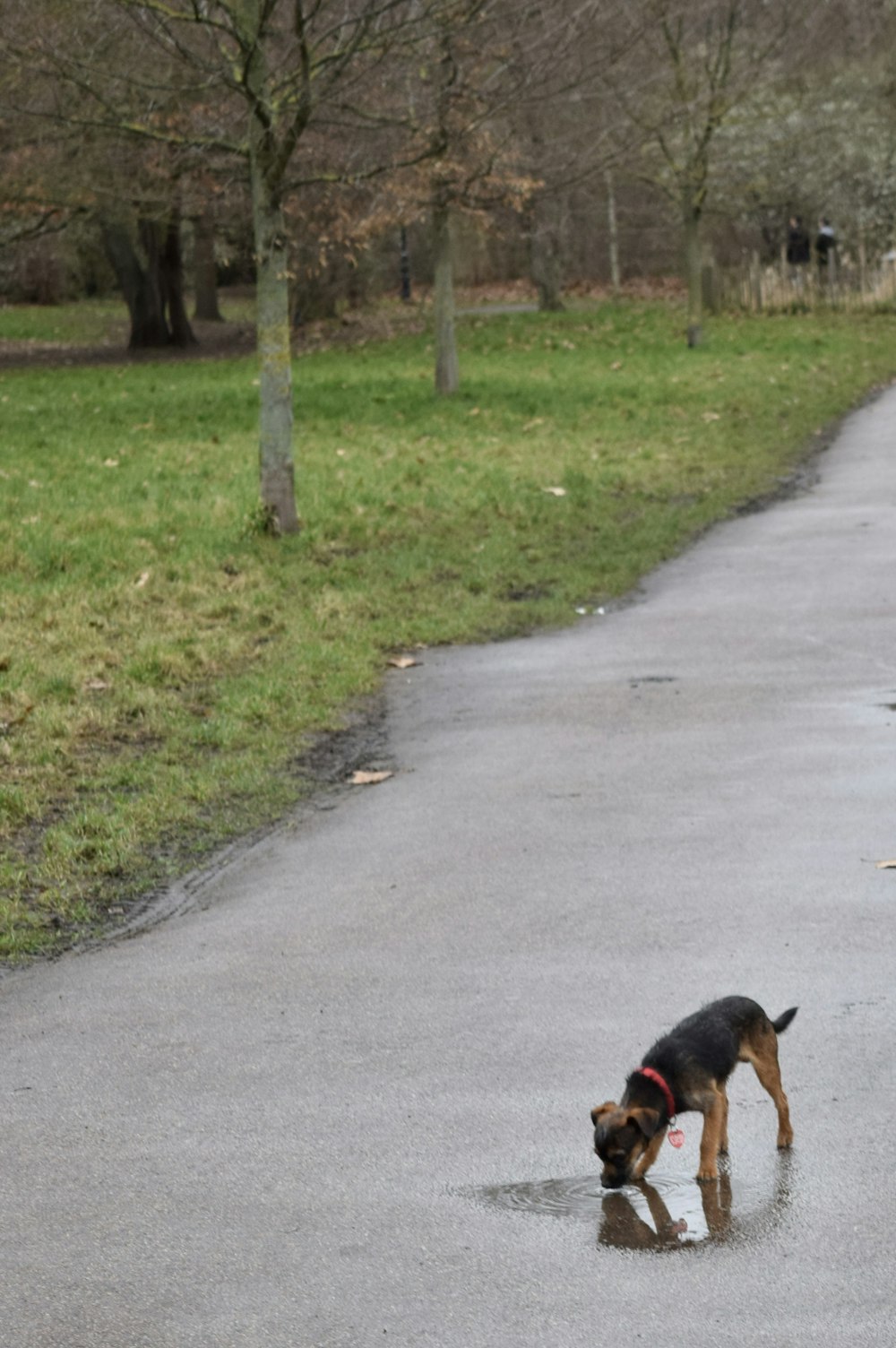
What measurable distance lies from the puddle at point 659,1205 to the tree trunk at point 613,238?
42.0m

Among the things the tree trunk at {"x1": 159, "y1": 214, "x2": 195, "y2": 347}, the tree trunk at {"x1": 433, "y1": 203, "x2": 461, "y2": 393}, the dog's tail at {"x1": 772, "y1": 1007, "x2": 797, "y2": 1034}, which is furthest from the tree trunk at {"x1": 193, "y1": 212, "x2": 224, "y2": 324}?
the dog's tail at {"x1": 772, "y1": 1007, "x2": 797, "y2": 1034}

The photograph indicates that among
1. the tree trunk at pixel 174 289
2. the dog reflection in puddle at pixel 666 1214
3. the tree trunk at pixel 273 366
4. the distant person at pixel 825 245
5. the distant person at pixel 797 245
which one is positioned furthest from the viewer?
the distant person at pixel 797 245

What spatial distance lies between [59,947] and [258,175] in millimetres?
8640

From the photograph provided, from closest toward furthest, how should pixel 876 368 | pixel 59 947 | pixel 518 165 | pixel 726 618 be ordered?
pixel 59 947 → pixel 726 618 → pixel 518 165 → pixel 876 368

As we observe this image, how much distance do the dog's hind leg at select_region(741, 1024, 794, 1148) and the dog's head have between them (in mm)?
434

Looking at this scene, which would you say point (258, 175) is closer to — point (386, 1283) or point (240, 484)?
point (240, 484)

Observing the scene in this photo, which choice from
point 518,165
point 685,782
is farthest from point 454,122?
point 685,782

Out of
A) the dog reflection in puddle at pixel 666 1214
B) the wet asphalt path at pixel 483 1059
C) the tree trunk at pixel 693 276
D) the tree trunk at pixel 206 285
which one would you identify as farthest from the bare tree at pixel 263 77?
the tree trunk at pixel 206 285

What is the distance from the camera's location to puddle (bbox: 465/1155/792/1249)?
400cm

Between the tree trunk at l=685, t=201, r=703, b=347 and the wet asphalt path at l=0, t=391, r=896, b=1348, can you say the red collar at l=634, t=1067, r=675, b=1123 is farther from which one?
the tree trunk at l=685, t=201, r=703, b=347

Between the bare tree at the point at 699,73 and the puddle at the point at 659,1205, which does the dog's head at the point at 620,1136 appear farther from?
the bare tree at the point at 699,73

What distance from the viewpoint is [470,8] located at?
12883mm

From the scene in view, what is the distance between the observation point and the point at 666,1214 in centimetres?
411

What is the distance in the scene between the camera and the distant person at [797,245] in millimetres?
41219
